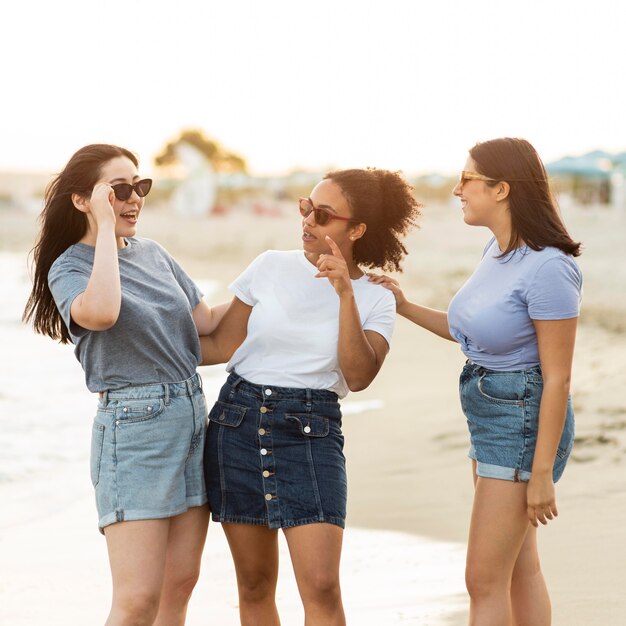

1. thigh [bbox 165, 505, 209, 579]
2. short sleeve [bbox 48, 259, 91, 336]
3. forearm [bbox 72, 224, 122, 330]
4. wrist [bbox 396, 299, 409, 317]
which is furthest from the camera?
wrist [bbox 396, 299, 409, 317]

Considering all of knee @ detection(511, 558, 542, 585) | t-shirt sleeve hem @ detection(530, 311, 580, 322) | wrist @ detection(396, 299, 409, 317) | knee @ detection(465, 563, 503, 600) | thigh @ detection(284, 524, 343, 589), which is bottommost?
knee @ detection(511, 558, 542, 585)

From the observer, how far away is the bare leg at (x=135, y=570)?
305 cm

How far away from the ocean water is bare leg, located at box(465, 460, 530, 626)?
1035 millimetres

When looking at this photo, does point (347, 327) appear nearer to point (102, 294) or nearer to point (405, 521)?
point (102, 294)

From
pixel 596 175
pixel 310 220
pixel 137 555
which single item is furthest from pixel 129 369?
pixel 596 175

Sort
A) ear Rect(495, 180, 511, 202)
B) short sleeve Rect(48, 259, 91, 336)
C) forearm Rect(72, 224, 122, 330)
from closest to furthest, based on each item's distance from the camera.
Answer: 1. forearm Rect(72, 224, 122, 330)
2. short sleeve Rect(48, 259, 91, 336)
3. ear Rect(495, 180, 511, 202)

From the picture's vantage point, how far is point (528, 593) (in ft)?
11.1

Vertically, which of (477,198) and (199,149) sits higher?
(477,198)

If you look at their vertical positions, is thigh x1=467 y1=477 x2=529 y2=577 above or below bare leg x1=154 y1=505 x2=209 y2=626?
above

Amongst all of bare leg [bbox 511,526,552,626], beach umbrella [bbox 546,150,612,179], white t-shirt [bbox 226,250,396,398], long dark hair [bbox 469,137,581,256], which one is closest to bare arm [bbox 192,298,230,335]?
white t-shirt [bbox 226,250,396,398]

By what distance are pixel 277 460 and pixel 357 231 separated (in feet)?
2.79

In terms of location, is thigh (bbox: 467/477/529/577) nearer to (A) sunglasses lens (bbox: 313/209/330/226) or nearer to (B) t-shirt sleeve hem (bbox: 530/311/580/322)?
(B) t-shirt sleeve hem (bbox: 530/311/580/322)

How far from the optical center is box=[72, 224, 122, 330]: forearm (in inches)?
117

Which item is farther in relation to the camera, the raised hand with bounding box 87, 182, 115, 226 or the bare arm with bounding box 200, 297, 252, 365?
the bare arm with bounding box 200, 297, 252, 365
